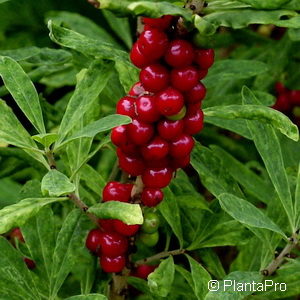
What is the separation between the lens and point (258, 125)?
1.33 m

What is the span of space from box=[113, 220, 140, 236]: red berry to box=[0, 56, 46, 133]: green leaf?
0.79ft

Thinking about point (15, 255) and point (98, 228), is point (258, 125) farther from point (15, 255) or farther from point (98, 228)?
point (15, 255)

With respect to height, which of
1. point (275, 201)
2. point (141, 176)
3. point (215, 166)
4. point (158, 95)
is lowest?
point (275, 201)

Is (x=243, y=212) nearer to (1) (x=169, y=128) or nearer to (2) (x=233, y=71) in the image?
(1) (x=169, y=128)

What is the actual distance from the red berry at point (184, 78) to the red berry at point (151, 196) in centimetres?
24

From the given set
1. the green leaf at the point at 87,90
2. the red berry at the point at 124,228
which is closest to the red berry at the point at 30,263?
the red berry at the point at 124,228

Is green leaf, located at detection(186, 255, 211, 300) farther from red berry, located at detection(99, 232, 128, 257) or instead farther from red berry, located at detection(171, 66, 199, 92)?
red berry, located at detection(171, 66, 199, 92)

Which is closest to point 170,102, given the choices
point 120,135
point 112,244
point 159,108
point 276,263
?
point 159,108

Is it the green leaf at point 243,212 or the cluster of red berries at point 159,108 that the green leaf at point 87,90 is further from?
the green leaf at point 243,212

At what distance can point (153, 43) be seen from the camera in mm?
1028

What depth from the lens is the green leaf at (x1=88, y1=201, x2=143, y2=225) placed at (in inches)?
41.8

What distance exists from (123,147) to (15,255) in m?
0.37

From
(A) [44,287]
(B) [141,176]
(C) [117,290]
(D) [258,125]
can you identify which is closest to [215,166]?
(D) [258,125]

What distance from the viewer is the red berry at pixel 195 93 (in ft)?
3.56
